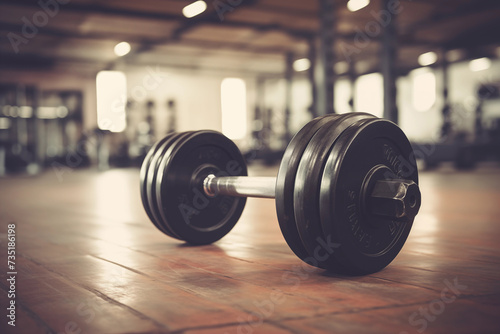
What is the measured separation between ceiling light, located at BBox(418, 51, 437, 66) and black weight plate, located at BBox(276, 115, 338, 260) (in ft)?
40.3

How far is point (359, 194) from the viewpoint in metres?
1.08

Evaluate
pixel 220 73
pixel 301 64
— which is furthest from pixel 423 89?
pixel 220 73

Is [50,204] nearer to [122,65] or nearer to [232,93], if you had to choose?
[122,65]

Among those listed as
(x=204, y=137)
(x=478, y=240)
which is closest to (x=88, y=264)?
(x=204, y=137)

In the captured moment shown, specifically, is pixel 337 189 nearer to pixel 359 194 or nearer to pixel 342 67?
pixel 359 194

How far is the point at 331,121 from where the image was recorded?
110cm

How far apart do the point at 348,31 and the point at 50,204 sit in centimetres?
789

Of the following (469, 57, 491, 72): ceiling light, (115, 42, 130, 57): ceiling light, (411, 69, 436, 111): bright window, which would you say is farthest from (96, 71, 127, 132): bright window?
(469, 57, 491, 72): ceiling light

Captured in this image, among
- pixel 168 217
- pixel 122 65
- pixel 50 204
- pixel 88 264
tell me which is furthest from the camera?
pixel 122 65

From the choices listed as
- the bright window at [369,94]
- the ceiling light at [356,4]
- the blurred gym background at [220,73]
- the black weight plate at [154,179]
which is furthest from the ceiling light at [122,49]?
the black weight plate at [154,179]

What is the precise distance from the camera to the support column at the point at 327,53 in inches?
211

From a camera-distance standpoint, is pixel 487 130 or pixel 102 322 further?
pixel 487 130

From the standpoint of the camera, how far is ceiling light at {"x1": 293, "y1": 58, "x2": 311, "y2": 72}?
43.0 feet

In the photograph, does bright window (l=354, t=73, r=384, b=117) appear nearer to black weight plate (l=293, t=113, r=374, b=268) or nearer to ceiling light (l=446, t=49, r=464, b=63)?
ceiling light (l=446, t=49, r=464, b=63)
